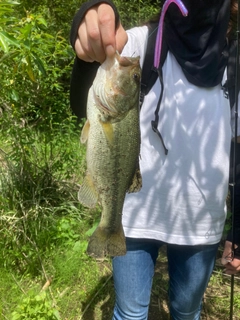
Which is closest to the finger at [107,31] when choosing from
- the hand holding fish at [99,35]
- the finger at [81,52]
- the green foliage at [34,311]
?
the hand holding fish at [99,35]

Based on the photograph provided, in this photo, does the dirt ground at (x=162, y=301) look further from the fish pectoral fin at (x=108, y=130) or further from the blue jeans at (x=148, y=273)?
the fish pectoral fin at (x=108, y=130)

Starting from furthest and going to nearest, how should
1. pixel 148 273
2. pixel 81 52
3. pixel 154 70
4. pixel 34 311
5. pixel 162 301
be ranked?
pixel 162 301 → pixel 34 311 → pixel 148 273 → pixel 154 70 → pixel 81 52

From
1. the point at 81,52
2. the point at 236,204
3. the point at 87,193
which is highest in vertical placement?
the point at 81,52

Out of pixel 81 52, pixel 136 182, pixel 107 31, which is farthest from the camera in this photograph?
pixel 136 182

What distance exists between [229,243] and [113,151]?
952mm

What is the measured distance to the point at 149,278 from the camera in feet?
6.35

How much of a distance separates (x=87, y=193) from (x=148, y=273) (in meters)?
0.62

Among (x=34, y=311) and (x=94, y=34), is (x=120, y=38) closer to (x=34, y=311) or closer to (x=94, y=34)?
(x=94, y=34)

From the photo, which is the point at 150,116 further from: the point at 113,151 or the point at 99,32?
the point at 99,32

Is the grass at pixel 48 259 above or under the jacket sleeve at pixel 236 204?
under

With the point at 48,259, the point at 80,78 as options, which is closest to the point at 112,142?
the point at 80,78

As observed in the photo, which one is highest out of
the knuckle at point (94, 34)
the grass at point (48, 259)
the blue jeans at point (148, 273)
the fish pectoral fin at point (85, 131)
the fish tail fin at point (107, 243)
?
the knuckle at point (94, 34)

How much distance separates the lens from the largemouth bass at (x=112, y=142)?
4.42ft

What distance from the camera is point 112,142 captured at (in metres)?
1.44
